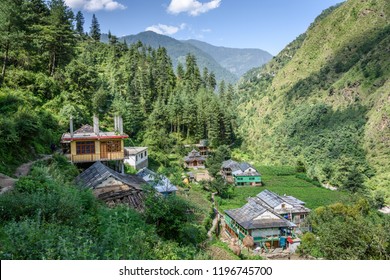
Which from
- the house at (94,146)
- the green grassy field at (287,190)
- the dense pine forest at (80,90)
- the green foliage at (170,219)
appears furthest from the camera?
the green grassy field at (287,190)

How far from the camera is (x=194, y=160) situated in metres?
44.5

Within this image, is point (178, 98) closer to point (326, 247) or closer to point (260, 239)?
point (260, 239)

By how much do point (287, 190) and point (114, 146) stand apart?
26.1 meters

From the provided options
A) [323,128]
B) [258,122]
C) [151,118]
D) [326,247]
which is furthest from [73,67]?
[258,122]

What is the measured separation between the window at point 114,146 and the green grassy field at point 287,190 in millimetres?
13758

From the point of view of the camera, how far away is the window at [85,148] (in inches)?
800

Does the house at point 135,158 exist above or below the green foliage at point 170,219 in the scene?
below

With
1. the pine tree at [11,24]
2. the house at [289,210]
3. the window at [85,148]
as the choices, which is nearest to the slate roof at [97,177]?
the window at [85,148]

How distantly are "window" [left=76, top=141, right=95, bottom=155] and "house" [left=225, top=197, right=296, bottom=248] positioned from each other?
1231 centimetres

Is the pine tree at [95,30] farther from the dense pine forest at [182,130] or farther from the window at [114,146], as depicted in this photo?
the window at [114,146]

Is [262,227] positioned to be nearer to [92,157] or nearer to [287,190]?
[92,157]

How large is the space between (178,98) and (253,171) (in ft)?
61.9

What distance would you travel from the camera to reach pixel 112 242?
21.6 feet

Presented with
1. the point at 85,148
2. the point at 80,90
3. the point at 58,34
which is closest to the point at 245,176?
the point at 80,90
